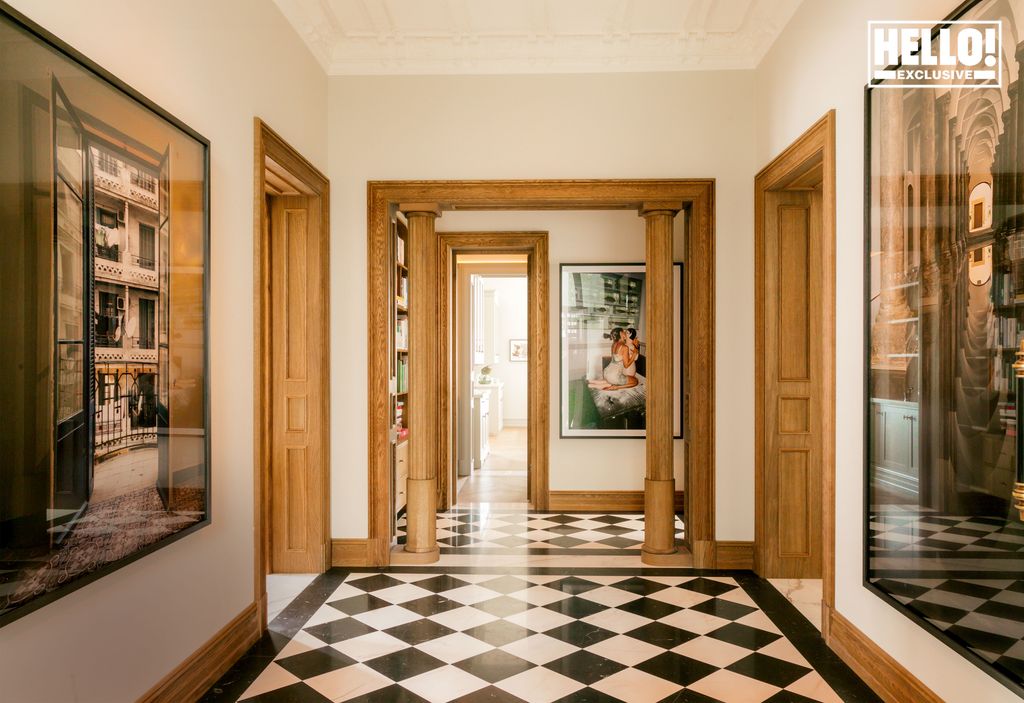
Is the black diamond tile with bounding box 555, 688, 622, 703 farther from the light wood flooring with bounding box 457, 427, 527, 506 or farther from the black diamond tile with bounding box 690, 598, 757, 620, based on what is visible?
the light wood flooring with bounding box 457, 427, 527, 506

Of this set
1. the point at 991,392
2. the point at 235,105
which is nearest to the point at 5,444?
the point at 235,105

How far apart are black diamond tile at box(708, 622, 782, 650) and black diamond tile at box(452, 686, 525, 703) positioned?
3.97ft

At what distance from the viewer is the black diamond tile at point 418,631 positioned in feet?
11.4

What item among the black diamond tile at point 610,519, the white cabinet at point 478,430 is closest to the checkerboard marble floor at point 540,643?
the black diamond tile at point 610,519

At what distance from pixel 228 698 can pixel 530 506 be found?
3.91 metres

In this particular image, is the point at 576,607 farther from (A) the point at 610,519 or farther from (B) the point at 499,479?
(B) the point at 499,479

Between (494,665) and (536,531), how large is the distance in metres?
2.47

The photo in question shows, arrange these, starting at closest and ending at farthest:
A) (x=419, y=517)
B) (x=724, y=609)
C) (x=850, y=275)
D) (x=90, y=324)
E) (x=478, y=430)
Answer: (x=90, y=324) → (x=850, y=275) → (x=724, y=609) → (x=419, y=517) → (x=478, y=430)

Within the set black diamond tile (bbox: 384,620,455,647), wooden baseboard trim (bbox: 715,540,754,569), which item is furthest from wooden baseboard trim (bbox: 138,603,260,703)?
wooden baseboard trim (bbox: 715,540,754,569)

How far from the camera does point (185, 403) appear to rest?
2.69m

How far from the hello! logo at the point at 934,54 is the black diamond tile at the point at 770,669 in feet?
7.96

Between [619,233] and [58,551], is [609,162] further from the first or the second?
[58,551]

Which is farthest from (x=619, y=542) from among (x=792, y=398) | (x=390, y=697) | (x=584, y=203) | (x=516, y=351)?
(x=516, y=351)

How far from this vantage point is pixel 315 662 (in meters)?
3.21
